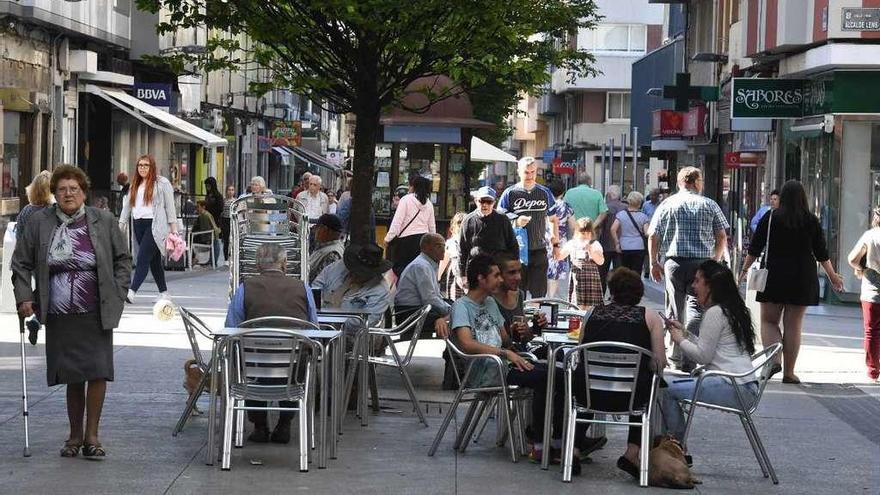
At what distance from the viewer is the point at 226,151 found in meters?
61.4

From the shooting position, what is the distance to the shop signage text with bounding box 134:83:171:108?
135ft

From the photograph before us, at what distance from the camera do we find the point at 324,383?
10344 millimetres

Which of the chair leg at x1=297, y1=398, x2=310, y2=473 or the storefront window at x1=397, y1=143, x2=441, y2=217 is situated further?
the storefront window at x1=397, y1=143, x2=441, y2=217

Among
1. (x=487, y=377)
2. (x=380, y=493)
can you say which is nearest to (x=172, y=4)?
(x=487, y=377)

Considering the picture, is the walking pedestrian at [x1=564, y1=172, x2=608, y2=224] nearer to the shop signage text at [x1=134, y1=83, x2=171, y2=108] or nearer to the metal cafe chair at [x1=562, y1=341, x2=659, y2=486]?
the metal cafe chair at [x1=562, y1=341, x2=659, y2=486]

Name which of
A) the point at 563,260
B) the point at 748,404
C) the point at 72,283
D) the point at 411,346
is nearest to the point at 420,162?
the point at 563,260

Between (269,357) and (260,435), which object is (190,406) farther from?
(269,357)

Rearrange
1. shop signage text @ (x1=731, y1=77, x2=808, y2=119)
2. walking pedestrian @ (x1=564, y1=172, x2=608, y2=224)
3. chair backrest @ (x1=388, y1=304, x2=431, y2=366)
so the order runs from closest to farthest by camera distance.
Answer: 1. chair backrest @ (x1=388, y1=304, x2=431, y2=366)
2. walking pedestrian @ (x1=564, y1=172, x2=608, y2=224)
3. shop signage text @ (x1=731, y1=77, x2=808, y2=119)

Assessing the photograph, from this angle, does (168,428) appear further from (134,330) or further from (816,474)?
(134,330)

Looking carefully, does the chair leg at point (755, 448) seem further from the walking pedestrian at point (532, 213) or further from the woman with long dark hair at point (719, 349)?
the walking pedestrian at point (532, 213)

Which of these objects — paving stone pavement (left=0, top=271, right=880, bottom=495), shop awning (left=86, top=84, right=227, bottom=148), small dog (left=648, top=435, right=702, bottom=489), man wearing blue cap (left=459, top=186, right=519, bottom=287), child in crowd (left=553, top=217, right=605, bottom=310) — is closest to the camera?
paving stone pavement (left=0, top=271, right=880, bottom=495)

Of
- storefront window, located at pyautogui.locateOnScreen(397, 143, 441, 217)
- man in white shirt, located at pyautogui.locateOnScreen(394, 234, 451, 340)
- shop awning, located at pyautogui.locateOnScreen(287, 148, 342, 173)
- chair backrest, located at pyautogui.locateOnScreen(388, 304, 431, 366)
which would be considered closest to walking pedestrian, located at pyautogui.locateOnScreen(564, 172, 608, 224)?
storefront window, located at pyautogui.locateOnScreen(397, 143, 441, 217)

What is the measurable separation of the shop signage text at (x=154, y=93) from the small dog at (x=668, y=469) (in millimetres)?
32458

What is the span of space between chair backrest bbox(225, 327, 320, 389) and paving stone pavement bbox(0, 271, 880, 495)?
541mm
